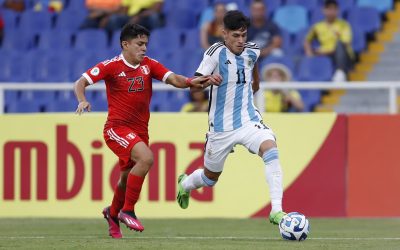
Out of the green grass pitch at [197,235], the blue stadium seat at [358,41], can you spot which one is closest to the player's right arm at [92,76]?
the green grass pitch at [197,235]

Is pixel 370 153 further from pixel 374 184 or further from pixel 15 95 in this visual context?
pixel 15 95

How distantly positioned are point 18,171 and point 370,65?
6.80 metres

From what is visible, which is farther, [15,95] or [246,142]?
[15,95]

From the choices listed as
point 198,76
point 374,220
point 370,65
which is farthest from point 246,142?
point 370,65

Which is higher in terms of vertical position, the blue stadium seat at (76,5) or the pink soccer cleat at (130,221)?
the blue stadium seat at (76,5)

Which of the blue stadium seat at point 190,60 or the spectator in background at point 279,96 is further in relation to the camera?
the blue stadium seat at point 190,60

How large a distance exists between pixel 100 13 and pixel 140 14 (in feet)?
3.69

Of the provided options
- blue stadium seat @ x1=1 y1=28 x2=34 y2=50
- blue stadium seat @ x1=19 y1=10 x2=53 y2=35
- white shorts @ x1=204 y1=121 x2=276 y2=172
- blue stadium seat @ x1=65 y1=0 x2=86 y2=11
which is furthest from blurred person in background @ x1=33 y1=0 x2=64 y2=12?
white shorts @ x1=204 y1=121 x2=276 y2=172

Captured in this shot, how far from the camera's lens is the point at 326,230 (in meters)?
11.9

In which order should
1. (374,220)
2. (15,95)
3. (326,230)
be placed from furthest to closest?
(15,95), (374,220), (326,230)

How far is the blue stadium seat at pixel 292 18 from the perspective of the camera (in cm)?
1883

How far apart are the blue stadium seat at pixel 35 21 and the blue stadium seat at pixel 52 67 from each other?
1151 mm

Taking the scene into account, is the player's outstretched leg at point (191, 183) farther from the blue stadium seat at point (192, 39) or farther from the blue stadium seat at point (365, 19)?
the blue stadium seat at point (365, 19)

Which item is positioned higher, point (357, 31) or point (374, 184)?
point (357, 31)
